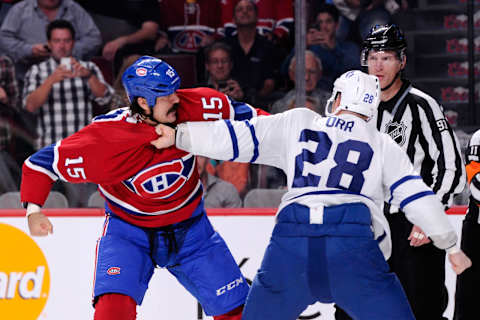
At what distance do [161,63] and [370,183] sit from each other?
1.03 meters

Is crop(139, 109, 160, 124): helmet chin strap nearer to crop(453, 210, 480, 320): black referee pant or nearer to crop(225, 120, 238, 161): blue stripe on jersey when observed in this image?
crop(225, 120, 238, 161): blue stripe on jersey

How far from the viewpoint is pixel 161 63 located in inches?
125

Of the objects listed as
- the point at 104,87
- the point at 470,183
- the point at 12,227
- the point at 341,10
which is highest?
the point at 341,10

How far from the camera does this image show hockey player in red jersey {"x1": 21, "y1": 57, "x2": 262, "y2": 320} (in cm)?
312

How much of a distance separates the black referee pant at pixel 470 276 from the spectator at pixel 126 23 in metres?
2.85

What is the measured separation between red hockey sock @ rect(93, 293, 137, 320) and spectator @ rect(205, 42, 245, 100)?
2.58 meters

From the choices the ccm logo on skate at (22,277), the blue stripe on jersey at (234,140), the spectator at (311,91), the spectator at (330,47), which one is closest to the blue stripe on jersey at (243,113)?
the blue stripe on jersey at (234,140)

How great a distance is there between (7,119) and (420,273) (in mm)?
3228

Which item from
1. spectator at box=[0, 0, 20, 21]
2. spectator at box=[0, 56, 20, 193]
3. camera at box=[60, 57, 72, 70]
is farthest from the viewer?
spectator at box=[0, 0, 20, 21]

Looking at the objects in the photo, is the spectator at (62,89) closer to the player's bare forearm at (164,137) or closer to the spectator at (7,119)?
the spectator at (7,119)

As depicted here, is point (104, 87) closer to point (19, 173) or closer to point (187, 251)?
point (19, 173)

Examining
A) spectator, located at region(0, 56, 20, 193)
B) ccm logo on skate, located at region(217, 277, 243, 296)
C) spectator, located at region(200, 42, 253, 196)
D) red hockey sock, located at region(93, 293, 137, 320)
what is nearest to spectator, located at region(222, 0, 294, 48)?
spectator, located at region(200, 42, 253, 196)

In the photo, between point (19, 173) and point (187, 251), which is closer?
point (187, 251)

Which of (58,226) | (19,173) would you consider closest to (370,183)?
(58,226)
